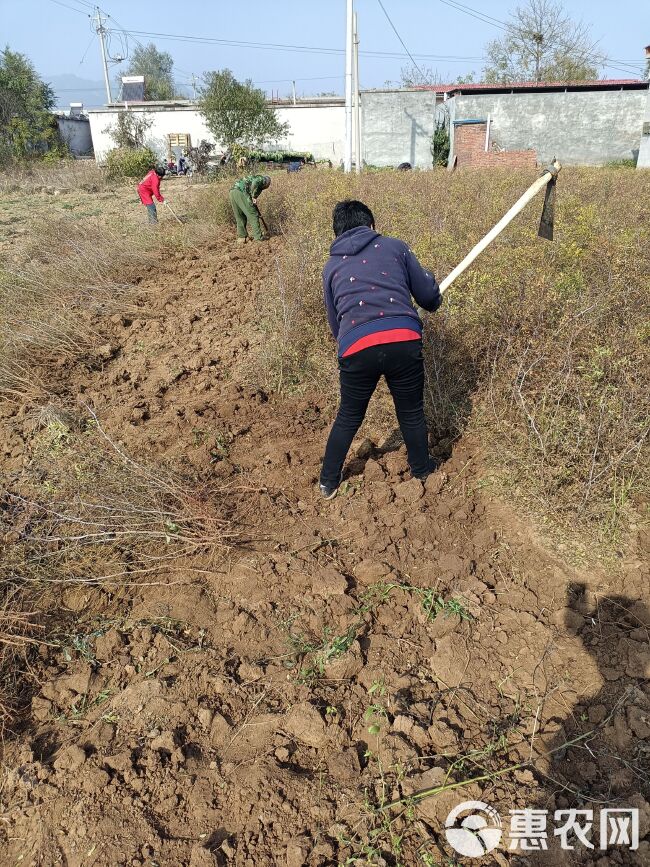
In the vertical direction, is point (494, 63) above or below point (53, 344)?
above

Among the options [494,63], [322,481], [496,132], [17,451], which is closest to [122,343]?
[17,451]

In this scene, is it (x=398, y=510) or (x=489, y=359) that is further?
(x=489, y=359)

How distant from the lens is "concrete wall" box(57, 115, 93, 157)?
120ft

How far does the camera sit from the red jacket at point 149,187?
397 inches

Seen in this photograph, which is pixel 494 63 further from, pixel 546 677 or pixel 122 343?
pixel 546 677

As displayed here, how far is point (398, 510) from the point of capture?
302 cm

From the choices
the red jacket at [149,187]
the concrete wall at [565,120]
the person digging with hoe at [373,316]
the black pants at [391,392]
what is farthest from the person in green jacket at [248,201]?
the concrete wall at [565,120]

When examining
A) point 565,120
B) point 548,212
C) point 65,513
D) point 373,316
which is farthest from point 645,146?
point 65,513

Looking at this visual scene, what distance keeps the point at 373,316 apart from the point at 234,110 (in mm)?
26476

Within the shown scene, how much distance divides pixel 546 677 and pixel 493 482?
43.4 inches

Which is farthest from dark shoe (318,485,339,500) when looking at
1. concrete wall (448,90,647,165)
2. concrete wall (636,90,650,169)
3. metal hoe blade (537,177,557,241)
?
concrete wall (448,90,647,165)

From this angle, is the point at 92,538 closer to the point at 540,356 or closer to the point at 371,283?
the point at 371,283

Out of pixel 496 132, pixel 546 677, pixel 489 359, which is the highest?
pixel 496 132

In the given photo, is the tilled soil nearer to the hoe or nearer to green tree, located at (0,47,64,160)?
the hoe
